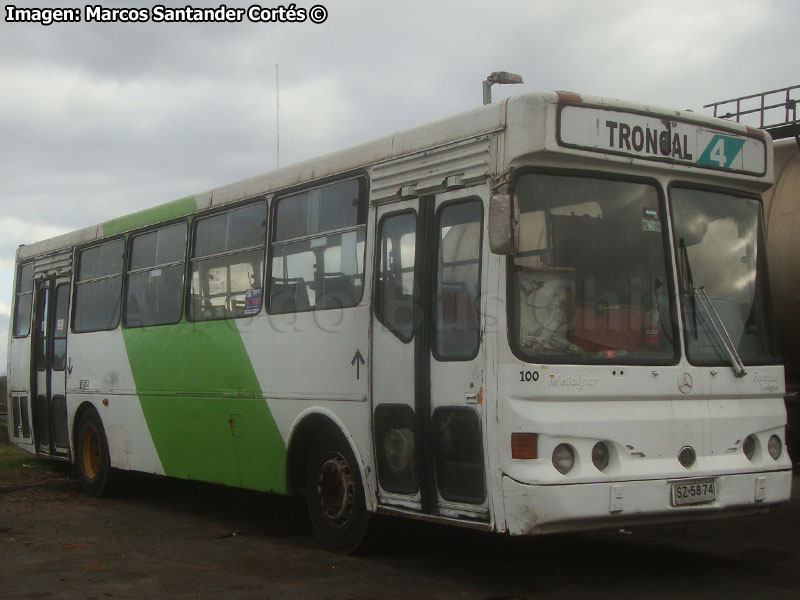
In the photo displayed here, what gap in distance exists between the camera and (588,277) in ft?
22.4

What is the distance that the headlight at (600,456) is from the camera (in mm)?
6645

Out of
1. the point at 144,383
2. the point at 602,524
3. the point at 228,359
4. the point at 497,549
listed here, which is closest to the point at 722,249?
the point at 602,524

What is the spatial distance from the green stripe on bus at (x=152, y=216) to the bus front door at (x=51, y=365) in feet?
5.07

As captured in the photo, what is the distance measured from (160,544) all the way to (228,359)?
1758mm

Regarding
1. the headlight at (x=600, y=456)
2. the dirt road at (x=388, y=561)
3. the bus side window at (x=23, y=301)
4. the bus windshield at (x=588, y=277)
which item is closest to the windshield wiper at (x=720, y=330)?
the bus windshield at (x=588, y=277)

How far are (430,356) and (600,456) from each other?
1.37 meters

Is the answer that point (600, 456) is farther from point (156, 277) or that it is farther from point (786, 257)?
point (786, 257)

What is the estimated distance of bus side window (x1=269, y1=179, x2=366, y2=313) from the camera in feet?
27.2

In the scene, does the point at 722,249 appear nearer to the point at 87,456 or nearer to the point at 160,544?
the point at 160,544

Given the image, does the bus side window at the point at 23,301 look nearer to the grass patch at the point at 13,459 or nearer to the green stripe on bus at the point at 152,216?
the grass patch at the point at 13,459

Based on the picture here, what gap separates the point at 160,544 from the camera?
9.31m

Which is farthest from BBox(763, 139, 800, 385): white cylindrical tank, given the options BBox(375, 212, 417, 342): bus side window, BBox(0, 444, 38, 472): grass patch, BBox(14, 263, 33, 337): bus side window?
A: BBox(0, 444, 38, 472): grass patch

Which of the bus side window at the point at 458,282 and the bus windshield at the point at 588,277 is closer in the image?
the bus windshield at the point at 588,277

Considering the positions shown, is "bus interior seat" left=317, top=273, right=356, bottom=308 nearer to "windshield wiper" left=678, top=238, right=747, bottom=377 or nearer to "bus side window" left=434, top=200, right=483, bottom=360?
"bus side window" left=434, top=200, right=483, bottom=360
